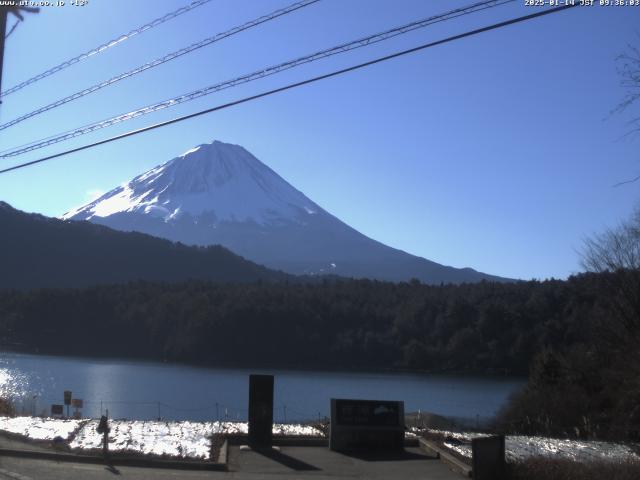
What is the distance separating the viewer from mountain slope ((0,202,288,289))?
109 m

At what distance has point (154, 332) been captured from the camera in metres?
83.3

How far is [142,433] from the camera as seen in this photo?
17.5 metres

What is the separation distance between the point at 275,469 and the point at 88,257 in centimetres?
10800

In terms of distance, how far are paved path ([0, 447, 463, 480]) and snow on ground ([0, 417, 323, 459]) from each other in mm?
1008

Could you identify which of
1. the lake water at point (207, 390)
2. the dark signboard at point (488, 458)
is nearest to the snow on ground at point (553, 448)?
the dark signboard at point (488, 458)

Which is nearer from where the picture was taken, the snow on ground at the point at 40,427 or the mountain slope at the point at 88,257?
the snow on ground at the point at 40,427

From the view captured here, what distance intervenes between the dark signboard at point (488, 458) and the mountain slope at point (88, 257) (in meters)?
99.6

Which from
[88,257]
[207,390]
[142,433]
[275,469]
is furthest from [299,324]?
[275,469]

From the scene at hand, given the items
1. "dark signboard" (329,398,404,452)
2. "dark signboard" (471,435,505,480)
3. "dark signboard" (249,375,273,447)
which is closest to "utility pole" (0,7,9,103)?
"dark signboard" (249,375,273,447)

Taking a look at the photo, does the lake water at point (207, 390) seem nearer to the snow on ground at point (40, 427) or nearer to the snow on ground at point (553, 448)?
the snow on ground at point (40, 427)

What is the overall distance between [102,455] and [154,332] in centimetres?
7005

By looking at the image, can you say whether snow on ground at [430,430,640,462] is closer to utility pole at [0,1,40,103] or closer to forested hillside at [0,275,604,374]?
utility pole at [0,1,40,103]

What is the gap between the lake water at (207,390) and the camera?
4009cm

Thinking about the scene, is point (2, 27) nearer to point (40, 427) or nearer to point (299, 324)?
point (40, 427)
